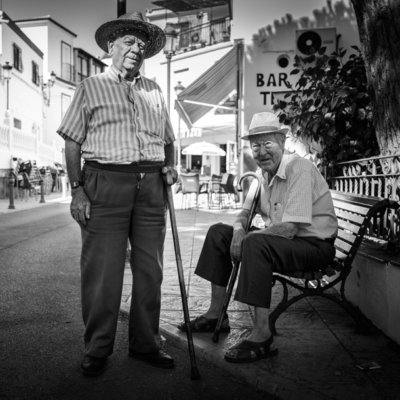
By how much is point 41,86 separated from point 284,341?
105ft

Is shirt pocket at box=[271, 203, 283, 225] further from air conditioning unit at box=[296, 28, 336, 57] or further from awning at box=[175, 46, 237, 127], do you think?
awning at box=[175, 46, 237, 127]

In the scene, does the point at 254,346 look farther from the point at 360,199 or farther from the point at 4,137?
the point at 4,137

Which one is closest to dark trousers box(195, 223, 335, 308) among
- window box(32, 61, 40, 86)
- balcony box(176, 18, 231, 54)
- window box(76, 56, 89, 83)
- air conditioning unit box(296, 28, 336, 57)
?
air conditioning unit box(296, 28, 336, 57)

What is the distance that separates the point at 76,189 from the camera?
309cm

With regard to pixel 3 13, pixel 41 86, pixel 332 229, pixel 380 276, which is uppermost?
pixel 3 13

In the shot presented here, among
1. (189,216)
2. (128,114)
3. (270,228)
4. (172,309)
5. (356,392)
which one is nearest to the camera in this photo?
(356,392)

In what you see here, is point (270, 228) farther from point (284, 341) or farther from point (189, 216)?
point (189, 216)

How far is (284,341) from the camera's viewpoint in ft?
11.5

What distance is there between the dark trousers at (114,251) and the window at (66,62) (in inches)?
1523

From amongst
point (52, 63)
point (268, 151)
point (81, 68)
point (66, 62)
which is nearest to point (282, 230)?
point (268, 151)

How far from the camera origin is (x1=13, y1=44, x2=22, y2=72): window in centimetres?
2700

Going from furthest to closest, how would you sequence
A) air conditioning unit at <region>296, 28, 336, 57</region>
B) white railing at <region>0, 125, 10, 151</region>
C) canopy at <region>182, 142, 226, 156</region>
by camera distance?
white railing at <region>0, 125, 10, 151</region>
canopy at <region>182, 142, 226, 156</region>
air conditioning unit at <region>296, 28, 336, 57</region>

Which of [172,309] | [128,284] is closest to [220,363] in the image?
[172,309]

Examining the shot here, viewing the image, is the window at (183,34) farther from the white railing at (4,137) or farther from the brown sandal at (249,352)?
the brown sandal at (249,352)
